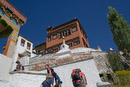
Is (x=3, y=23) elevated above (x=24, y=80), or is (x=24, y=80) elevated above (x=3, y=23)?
(x=3, y=23)

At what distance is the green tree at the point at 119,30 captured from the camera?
13.5 meters

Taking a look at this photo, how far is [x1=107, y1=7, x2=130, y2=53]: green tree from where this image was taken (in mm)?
13534

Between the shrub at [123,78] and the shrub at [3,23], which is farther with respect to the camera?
the shrub at [3,23]

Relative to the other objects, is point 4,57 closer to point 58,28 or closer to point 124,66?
point 124,66

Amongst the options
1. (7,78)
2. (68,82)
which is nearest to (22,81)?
(7,78)

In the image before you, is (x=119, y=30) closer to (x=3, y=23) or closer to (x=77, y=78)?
(x=77, y=78)

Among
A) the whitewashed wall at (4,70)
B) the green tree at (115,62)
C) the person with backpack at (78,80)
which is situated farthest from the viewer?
the green tree at (115,62)

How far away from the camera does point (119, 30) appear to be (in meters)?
14.8

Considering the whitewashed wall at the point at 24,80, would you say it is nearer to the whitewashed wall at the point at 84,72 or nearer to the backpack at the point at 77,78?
the whitewashed wall at the point at 84,72

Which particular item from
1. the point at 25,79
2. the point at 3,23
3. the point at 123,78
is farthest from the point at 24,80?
the point at 123,78

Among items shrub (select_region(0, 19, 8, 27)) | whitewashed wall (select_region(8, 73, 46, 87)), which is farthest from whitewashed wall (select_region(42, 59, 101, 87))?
shrub (select_region(0, 19, 8, 27))

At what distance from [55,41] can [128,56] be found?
24.1 meters

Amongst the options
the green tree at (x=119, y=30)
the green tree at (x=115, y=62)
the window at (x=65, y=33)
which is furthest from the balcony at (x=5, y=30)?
the window at (x=65, y=33)

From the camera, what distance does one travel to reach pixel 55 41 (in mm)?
33938
